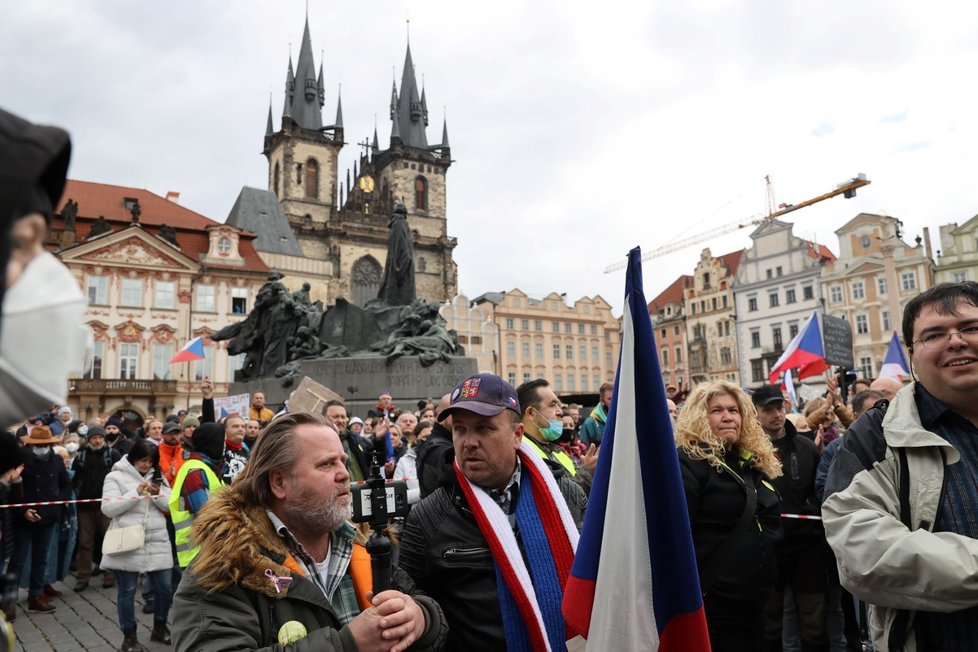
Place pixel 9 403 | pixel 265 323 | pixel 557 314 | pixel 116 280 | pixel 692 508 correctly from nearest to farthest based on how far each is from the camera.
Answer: pixel 9 403
pixel 692 508
pixel 265 323
pixel 116 280
pixel 557 314

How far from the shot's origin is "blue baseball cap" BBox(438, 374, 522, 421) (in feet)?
8.55

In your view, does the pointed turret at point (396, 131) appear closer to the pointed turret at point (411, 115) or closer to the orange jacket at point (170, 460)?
the pointed turret at point (411, 115)

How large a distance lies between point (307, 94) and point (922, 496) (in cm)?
8466

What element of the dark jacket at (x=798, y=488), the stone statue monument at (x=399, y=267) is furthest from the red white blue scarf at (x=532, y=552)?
the stone statue monument at (x=399, y=267)

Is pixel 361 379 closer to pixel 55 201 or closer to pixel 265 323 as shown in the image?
pixel 265 323

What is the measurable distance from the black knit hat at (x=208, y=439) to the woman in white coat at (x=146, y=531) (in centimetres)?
113

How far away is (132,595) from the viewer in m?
5.73

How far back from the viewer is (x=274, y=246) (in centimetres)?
6262

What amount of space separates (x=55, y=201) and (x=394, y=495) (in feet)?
4.60

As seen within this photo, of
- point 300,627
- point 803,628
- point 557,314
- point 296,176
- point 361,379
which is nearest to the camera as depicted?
point 300,627

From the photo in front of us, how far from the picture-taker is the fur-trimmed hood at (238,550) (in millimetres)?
1995

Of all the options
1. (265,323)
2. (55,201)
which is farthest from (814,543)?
(265,323)

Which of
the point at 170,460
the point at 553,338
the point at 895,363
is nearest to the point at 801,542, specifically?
the point at 170,460

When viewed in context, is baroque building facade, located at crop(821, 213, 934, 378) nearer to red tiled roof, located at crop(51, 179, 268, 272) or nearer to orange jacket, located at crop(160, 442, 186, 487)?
red tiled roof, located at crop(51, 179, 268, 272)
